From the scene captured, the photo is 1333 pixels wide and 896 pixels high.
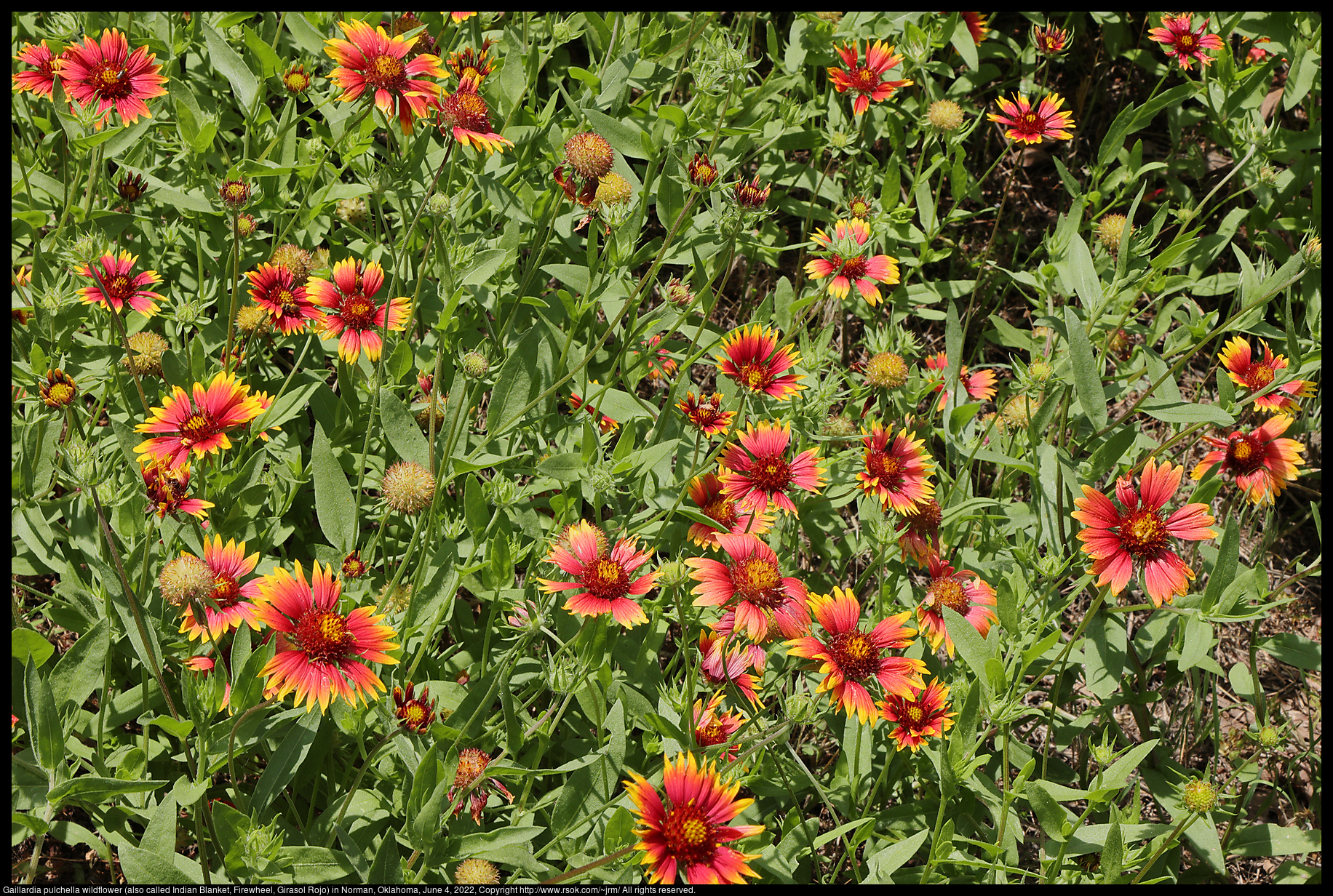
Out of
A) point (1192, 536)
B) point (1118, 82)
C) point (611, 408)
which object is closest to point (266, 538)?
point (611, 408)

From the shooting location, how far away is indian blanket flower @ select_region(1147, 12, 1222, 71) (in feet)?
9.48

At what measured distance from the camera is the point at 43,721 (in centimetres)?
153

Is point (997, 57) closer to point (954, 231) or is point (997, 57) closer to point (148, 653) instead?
point (954, 231)

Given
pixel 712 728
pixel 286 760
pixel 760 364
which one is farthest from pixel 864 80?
pixel 286 760

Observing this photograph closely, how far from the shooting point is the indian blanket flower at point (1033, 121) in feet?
9.48

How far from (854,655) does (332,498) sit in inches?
43.5

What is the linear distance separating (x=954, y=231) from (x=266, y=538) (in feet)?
8.90

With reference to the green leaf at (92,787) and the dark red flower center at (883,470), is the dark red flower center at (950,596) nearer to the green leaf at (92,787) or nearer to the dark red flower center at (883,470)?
the dark red flower center at (883,470)

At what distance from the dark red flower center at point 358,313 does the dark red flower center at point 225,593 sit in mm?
662

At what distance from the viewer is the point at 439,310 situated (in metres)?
2.45

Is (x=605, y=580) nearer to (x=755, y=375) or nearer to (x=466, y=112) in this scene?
(x=755, y=375)

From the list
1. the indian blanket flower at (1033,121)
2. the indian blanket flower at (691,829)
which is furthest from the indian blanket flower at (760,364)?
the indian blanket flower at (1033,121)

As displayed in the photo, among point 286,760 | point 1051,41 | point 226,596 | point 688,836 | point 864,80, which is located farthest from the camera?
point 1051,41

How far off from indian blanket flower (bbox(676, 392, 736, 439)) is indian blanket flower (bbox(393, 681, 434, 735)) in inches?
33.9
